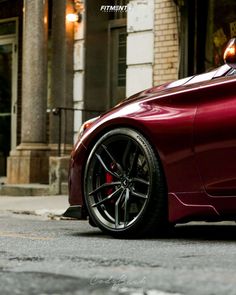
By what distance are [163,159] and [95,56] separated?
8423 millimetres

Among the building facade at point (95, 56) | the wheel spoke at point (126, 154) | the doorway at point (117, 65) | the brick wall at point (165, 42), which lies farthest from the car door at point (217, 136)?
the doorway at point (117, 65)

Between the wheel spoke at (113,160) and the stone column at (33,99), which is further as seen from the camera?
the stone column at (33,99)

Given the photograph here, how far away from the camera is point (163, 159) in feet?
17.5

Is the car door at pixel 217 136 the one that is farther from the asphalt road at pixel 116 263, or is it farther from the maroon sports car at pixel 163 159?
the asphalt road at pixel 116 263

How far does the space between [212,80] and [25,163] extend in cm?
819

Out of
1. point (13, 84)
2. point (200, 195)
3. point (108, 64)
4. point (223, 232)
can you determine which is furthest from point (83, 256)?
point (13, 84)

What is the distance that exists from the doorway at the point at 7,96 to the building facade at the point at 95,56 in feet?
7.27

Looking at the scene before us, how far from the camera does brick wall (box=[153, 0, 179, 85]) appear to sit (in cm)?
1206

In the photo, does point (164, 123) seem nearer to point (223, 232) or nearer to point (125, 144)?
point (125, 144)

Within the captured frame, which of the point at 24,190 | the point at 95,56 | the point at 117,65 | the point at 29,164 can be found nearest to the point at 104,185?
the point at 24,190

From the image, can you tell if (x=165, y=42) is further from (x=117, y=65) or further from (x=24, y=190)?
(x=24, y=190)

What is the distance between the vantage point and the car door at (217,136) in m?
5.06

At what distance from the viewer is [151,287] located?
3246mm

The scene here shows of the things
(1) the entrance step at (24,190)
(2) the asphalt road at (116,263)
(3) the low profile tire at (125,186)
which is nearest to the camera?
(2) the asphalt road at (116,263)
